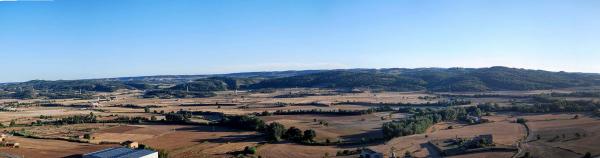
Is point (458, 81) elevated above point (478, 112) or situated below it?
above

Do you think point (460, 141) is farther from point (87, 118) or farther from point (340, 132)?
point (87, 118)

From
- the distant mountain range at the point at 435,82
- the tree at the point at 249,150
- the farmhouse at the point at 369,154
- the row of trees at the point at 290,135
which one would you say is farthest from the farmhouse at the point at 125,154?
the distant mountain range at the point at 435,82

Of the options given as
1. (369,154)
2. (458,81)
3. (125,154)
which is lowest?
(369,154)

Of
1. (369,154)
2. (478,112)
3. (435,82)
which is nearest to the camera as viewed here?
(369,154)

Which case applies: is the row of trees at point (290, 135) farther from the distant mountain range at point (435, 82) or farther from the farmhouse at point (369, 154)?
the distant mountain range at point (435, 82)

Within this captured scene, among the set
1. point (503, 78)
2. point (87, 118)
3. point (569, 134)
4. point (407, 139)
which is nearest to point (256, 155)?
point (407, 139)

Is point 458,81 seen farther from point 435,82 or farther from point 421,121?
point 421,121

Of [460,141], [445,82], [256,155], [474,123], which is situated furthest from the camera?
[445,82]

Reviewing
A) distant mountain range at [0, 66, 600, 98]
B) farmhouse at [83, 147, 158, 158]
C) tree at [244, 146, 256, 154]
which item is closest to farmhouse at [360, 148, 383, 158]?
tree at [244, 146, 256, 154]

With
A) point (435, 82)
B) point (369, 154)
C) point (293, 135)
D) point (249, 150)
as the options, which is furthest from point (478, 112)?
point (435, 82)
